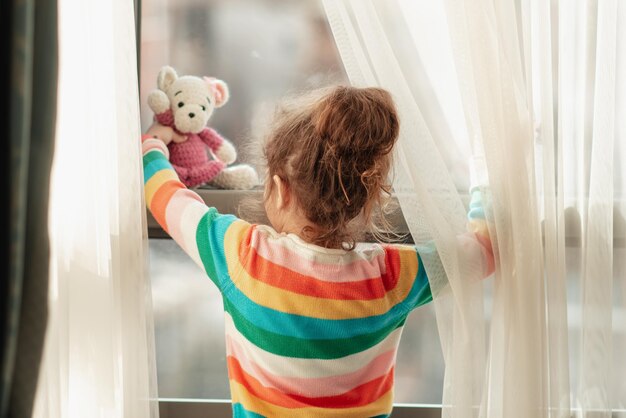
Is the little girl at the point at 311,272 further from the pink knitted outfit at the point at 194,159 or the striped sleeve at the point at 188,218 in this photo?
the pink knitted outfit at the point at 194,159

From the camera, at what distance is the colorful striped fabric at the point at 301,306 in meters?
1.25

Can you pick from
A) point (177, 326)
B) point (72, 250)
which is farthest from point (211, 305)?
point (72, 250)

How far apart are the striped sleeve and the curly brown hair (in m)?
0.11

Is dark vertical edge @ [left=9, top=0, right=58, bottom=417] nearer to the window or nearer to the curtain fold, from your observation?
A: the curtain fold

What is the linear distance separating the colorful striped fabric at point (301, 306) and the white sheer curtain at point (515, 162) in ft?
0.28

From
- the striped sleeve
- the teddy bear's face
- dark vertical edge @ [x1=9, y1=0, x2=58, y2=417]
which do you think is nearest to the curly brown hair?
the striped sleeve

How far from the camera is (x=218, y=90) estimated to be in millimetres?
1516

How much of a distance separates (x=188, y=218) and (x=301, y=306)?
230mm

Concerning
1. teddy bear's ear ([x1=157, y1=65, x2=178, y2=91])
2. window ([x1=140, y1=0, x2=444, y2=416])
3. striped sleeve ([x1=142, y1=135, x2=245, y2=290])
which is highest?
window ([x1=140, y1=0, x2=444, y2=416])

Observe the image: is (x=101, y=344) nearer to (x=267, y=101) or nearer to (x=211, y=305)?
(x=211, y=305)

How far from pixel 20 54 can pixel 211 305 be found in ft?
2.69

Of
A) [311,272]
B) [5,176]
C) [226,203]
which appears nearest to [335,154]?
[311,272]

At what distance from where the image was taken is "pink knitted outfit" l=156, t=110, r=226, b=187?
4.91 feet

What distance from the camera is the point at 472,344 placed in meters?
1.25
